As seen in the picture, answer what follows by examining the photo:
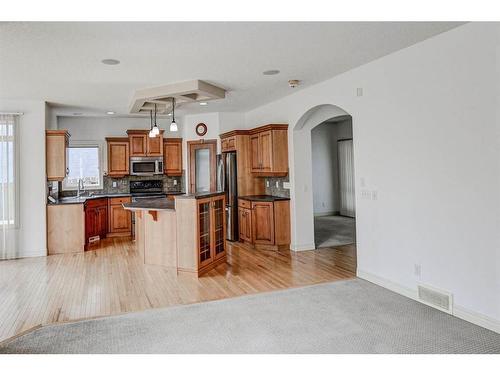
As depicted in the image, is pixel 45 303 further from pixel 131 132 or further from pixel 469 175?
pixel 131 132

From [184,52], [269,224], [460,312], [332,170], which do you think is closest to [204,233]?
[269,224]

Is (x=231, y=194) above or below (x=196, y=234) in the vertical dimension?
above

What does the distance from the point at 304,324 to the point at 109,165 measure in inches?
244

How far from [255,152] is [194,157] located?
1831mm

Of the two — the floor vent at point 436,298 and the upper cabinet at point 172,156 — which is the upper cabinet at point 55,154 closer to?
the upper cabinet at point 172,156

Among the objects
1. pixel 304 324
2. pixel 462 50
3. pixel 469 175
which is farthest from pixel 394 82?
pixel 304 324

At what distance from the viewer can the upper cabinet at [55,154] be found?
6133mm

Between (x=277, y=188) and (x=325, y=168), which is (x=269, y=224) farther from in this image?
(x=325, y=168)

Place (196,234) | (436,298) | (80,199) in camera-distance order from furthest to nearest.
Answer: (80,199) < (196,234) < (436,298)

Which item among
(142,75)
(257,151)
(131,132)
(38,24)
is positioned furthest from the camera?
(131,132)

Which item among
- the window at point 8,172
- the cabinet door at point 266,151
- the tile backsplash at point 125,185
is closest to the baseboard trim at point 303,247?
the cabinet door at point 266,151

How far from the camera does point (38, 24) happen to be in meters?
2.98

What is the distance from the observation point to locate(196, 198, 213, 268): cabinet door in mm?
4773

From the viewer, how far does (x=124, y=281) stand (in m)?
4.48
